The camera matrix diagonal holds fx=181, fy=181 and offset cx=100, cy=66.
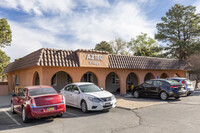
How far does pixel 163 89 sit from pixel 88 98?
6.98 m

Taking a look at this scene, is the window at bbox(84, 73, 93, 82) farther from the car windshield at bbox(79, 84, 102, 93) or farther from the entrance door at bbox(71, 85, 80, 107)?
the entrance door at bbox(71, 85, 80, 107)

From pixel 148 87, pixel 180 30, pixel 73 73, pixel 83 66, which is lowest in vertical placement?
pixel 148 87

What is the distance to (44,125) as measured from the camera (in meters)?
7.46

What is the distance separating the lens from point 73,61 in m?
15.3

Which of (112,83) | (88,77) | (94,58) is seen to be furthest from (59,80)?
(112,83)

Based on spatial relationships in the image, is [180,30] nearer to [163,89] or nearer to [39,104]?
[163,89]

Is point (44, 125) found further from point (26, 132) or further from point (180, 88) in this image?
point (180, 88)

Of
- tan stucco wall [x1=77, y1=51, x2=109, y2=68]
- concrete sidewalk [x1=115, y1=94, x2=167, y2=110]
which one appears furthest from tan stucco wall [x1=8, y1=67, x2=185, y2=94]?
concrete sidewalk [x1=115, y1=94, x2=167, y2=110]

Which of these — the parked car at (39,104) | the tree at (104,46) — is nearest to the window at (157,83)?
the parked car at (39,104)

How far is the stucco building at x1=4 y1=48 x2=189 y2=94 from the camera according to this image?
47.3 ft

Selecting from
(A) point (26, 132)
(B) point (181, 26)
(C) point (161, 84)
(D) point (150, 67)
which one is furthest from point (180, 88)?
(B) point (181, 26)

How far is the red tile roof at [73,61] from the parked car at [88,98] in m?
3.43

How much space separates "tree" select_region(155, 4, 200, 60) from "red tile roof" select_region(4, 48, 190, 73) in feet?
22.3

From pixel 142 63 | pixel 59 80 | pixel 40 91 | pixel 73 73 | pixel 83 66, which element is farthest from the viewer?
pixel 142 63
